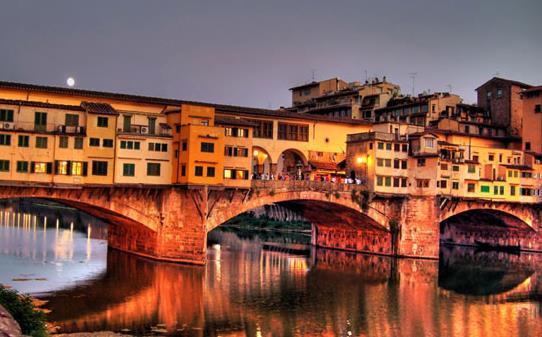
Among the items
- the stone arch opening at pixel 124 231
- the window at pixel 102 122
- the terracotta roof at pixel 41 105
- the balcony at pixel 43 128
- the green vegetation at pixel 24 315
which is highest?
the terracotta roof at pixel 41 105

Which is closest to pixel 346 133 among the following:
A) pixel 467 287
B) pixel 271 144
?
pixel 271 144

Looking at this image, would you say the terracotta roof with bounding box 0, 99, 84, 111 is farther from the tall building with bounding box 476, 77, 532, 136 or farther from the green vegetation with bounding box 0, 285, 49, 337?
the tall building with bounding box 476, 77, 532, 136

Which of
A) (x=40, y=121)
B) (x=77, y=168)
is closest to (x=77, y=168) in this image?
(x=77, y=168)

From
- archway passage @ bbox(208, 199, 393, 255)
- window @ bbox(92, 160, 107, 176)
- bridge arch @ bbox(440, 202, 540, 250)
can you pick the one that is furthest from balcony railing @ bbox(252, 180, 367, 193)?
bridge arch @ bbox(440, 202, 540, 250)

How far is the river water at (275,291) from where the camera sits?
114 feet

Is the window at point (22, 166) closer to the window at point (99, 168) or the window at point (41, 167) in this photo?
the window at point (41, 167)

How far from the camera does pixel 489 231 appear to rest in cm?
8250

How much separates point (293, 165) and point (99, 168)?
24.1 m

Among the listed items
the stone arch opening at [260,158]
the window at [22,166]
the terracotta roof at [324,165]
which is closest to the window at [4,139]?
the window at [22,166]

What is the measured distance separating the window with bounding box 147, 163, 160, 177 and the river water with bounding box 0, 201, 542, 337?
23.1ft

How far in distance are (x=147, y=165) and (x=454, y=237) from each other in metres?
50.8

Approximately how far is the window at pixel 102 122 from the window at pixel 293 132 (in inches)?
734

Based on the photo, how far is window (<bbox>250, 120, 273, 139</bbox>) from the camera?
59.4m

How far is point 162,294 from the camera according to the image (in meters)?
41.2
